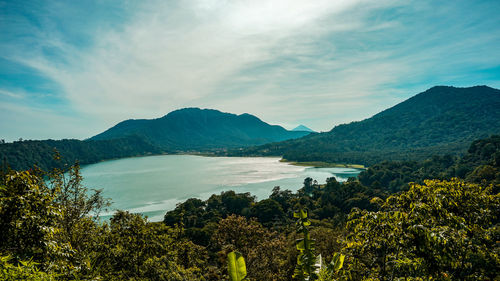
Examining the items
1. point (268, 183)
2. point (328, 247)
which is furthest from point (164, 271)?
point (268, 183)

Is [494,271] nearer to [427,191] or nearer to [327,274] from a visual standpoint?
[427,191]

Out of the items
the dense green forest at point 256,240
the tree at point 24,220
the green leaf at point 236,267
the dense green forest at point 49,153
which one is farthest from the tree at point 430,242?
the dense green forest at point 49,153

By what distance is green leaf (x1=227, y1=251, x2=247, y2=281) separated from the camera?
141 inches

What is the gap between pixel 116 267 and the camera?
1084cm

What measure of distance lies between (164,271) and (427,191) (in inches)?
378

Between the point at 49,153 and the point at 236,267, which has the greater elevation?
the point at 49,153

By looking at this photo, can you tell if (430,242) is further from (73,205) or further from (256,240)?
(256,240)

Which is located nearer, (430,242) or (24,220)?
(430,242)

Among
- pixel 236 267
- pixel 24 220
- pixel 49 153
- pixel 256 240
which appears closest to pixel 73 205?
pixel 24 220

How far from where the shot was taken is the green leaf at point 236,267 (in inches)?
141

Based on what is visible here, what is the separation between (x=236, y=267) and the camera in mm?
3637

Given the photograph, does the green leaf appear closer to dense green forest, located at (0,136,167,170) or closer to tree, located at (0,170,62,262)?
tree, located at (0,170,62,262)

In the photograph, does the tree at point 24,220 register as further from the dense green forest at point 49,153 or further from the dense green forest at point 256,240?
A: the dense green forest at point 49,153

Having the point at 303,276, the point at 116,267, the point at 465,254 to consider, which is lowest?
the point at 116,267
